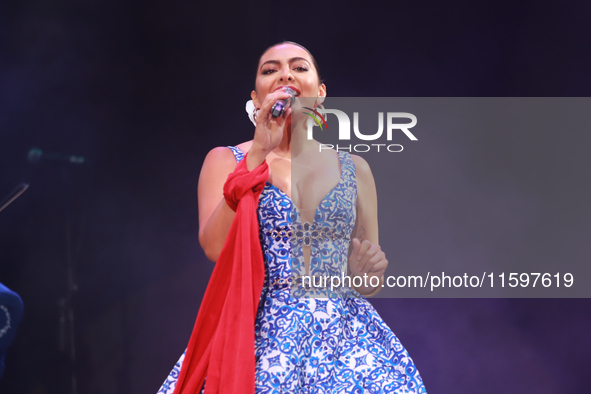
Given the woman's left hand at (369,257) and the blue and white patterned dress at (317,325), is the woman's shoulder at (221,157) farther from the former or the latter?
the woman's left hand at (369,257)

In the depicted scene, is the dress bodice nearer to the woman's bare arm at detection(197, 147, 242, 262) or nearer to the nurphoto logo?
the woman's bare arm at detection(197, 147, 242, 262)

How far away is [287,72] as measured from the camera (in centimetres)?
137

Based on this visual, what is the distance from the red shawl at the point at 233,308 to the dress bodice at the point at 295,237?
86mm

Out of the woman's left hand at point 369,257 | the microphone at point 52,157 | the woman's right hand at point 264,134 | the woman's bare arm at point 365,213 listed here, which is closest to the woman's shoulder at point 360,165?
the woman's bare arm at point 365,213

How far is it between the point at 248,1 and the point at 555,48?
4.08ft

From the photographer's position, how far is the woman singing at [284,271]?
3.69ft

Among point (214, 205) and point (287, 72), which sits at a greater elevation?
point (287, 72)

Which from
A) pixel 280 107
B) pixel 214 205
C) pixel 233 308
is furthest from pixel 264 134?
pixel 233 308

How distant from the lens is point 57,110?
242cm

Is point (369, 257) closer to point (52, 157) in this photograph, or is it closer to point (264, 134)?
point (264, 134)

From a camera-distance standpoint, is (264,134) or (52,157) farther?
(52,157)

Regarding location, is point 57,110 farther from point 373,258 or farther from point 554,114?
point 554,114

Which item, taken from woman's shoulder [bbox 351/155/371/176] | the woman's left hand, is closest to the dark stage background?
woman's shoulder [bbox 351/155/371/176]

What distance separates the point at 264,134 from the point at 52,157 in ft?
5.22
